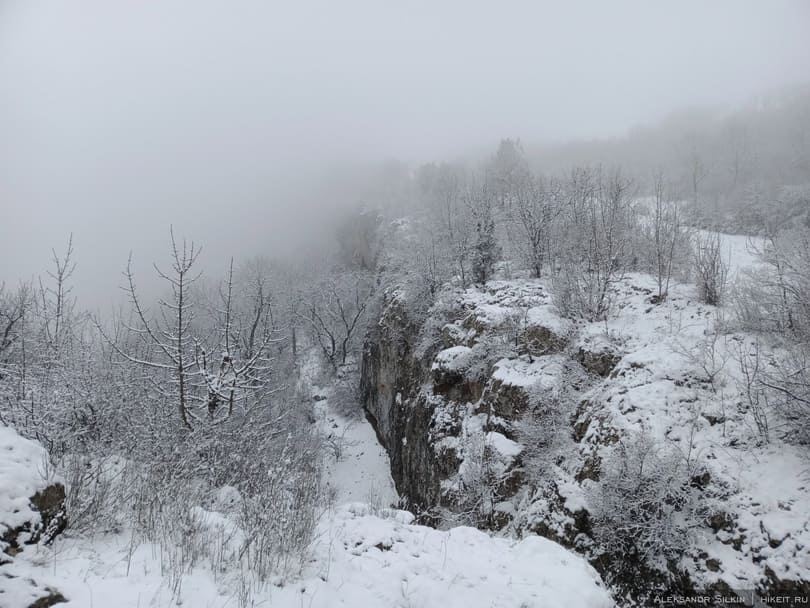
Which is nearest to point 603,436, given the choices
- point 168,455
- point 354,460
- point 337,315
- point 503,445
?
point 503,445

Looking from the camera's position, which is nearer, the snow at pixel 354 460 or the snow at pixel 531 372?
the snow at pixel 531 372

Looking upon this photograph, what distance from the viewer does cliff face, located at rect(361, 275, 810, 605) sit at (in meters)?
5.70

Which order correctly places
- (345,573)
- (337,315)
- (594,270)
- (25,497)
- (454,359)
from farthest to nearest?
(337,315)
(454,359)
(594,270)
(345,573)
(25,497)

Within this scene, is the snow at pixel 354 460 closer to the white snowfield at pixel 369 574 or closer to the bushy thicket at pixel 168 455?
the bushy thicket at pixel 168 455

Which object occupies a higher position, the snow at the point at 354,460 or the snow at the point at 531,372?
the snow at the point at 531,372

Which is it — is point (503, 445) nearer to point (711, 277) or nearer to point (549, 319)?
point (549, 319)

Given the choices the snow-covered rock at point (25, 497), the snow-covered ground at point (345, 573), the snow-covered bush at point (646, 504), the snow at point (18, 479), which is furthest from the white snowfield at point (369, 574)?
the snow-covered bush at point (646, 504)

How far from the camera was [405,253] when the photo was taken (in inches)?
1201

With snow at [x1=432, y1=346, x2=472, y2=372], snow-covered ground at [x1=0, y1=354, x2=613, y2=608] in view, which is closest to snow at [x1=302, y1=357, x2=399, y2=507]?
snow at [x1=432, y1=346, x2=472, y2=372]

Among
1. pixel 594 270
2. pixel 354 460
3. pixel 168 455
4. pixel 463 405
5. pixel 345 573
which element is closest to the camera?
pixel 345 573

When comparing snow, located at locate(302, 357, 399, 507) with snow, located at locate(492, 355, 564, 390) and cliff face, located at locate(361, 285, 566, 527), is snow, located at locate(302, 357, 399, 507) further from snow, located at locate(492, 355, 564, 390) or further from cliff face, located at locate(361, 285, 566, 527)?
snow, located at locate(492, 355, 564, 390)

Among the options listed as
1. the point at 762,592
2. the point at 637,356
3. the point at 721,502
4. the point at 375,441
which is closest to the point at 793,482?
the point at 721,502

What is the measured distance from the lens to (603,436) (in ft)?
26.8

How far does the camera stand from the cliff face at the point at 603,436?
5699 millimetres
